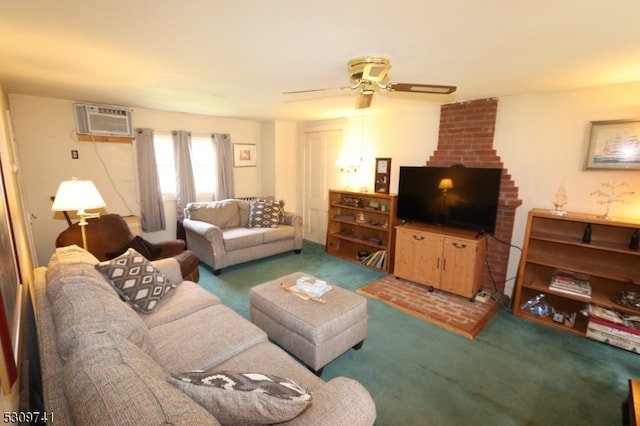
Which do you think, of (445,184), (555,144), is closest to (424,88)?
(445,184)

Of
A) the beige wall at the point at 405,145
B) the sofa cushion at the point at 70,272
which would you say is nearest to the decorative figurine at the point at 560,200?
the beige wall at the point at 405,145

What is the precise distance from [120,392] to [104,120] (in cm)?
410

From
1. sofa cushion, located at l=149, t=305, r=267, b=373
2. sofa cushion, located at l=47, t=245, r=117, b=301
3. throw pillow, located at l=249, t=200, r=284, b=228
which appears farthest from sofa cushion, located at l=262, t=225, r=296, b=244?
sofa cushion, located at l=47, t=245, r=117, b=301

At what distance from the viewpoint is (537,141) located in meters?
2.98

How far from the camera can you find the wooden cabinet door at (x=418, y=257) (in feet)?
10.9

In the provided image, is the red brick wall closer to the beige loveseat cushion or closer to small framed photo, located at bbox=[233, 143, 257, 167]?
A: the beige loveseat cushion

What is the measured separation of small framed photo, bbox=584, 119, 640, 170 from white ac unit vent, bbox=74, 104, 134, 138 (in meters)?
5.32

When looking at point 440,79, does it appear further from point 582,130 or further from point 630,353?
point 630,353

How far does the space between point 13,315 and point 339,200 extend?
396 cm

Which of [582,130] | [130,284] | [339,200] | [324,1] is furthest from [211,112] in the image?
[582,130]

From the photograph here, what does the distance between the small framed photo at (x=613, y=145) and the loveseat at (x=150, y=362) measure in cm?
306

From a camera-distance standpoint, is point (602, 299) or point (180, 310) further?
point (602, 299)

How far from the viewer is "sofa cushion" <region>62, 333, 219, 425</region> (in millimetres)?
719

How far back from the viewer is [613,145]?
2.59m
